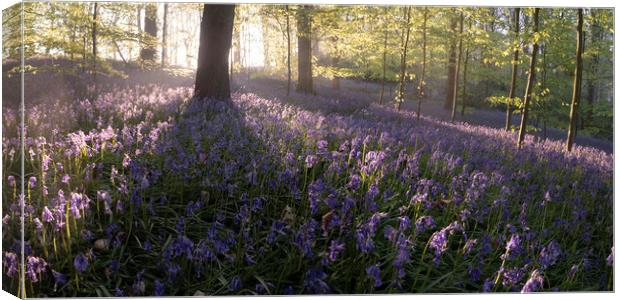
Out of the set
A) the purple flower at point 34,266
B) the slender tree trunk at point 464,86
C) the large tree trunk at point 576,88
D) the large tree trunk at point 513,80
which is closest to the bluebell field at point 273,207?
the purple flower at point 34,266

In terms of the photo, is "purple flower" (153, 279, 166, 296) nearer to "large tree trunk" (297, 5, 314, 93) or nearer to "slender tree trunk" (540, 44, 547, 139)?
"large tree trunk" (297, 5, 314, 93)

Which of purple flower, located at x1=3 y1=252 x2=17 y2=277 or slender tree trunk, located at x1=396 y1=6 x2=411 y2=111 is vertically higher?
slender tree trunk, located at x1=396 y1=6 x2=411 y2=111

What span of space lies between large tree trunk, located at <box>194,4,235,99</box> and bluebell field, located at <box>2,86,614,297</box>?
20cm

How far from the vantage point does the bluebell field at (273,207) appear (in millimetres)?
2961

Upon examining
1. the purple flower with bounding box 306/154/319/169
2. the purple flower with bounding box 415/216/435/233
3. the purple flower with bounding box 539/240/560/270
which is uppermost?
the purple flower with bounding box 306/154/319/169

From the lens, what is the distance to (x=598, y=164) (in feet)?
13.8

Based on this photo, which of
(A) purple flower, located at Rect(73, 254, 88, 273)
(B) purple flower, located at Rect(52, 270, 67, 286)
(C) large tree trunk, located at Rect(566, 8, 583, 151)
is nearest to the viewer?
(A) purple flower, located at Rect(73, 254, 88, 273)

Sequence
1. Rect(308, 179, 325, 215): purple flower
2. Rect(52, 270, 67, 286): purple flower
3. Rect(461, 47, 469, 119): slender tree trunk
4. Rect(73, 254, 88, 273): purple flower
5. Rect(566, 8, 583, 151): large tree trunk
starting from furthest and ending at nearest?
1. Rect(461, 47, 469, 119): slender tree trunk
2. Rect(566, 8, 583, 151): large tree trunk
3. Rect(308, 179, 325, 215): purple flower
4. Rect(52, 270, 67, 286): purple flower
5. Rect(73, 254, 88, 273): purple flower

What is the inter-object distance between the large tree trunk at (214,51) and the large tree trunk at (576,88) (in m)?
2.77

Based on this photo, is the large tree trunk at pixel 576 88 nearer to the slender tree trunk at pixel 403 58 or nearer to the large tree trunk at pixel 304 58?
the slender tree trunk at pixel 403 58

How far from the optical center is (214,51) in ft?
13.0

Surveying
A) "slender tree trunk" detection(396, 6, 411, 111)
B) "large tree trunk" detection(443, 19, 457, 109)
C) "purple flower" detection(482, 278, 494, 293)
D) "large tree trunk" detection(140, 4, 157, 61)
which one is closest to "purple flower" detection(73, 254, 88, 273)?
"large tree trunk" detection(140, 4, 157, 61)

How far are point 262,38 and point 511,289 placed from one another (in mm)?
2552

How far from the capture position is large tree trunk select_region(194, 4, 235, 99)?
382cm
